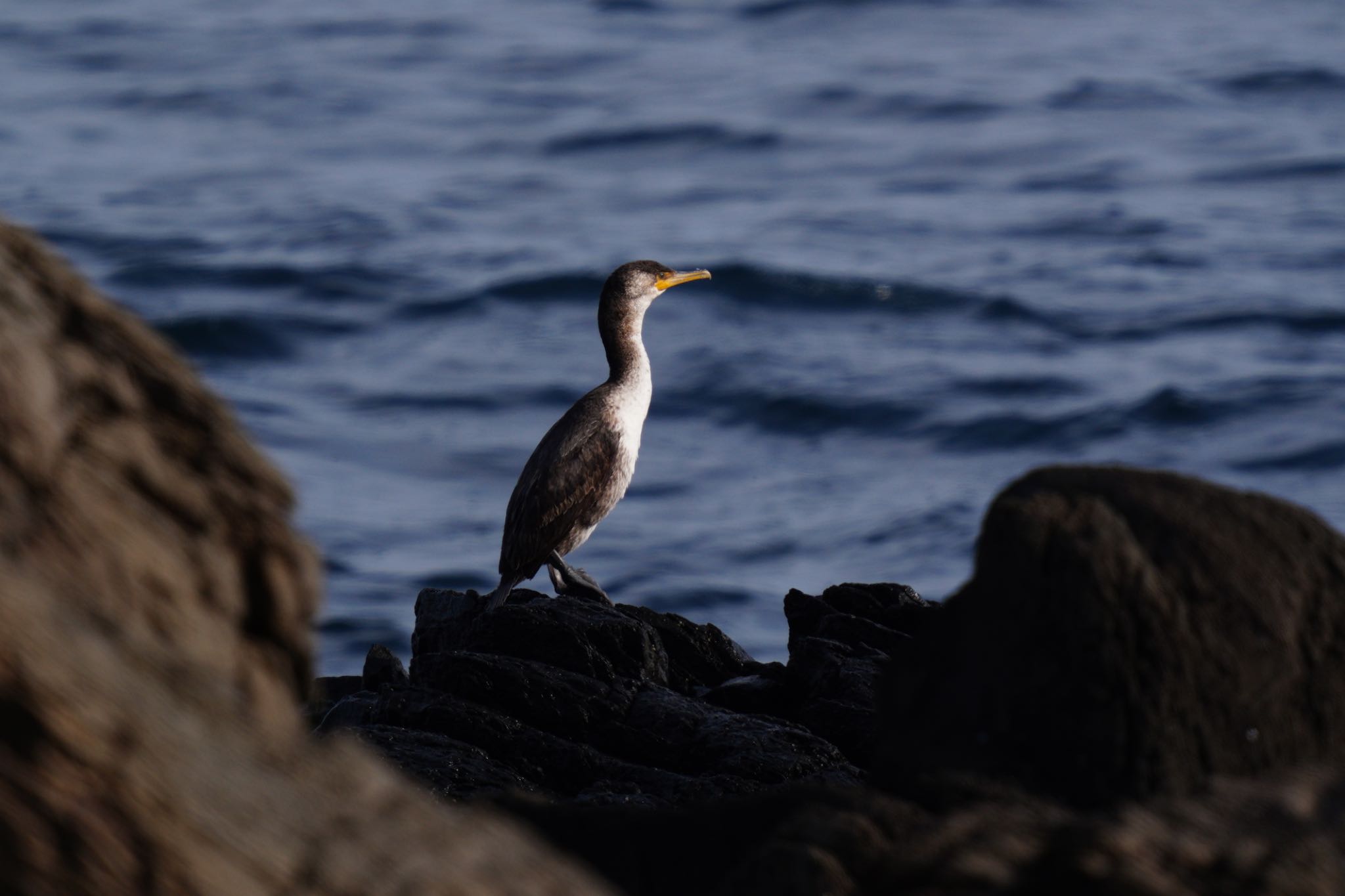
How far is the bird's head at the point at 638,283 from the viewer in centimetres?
1120

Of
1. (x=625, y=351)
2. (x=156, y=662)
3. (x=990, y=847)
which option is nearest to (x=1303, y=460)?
(x=625, y=351)

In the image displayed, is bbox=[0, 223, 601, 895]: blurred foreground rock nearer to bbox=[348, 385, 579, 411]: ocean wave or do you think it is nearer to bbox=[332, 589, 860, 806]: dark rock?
bbox=[332, 589, 860, 806]: dark rock

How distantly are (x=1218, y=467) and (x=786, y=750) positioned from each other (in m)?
24.2

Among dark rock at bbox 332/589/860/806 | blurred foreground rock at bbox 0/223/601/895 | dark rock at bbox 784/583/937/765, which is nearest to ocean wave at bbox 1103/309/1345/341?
dark rock at bbox 784/583/937/765

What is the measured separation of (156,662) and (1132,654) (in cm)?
224

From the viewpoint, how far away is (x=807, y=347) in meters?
35.8

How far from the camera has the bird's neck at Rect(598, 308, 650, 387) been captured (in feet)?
36.4

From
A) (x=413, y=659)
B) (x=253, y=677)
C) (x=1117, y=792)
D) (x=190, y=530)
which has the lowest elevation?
(x=413, y=659)

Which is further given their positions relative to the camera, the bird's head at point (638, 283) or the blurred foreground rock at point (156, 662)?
the bird's head at point (638, 283)

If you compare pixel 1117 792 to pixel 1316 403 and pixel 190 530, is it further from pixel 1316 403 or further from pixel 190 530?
pixel 1316 403

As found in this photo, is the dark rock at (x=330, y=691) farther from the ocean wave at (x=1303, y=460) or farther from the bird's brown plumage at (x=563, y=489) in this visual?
the ocean wave at (x=1303, y=460)

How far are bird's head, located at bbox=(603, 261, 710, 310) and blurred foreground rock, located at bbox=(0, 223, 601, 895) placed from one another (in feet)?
25.7

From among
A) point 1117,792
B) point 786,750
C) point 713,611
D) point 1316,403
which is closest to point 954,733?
point 1117,792

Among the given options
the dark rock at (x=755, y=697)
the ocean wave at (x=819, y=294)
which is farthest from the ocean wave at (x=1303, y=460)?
the dark rock at (x=755, y=697)
